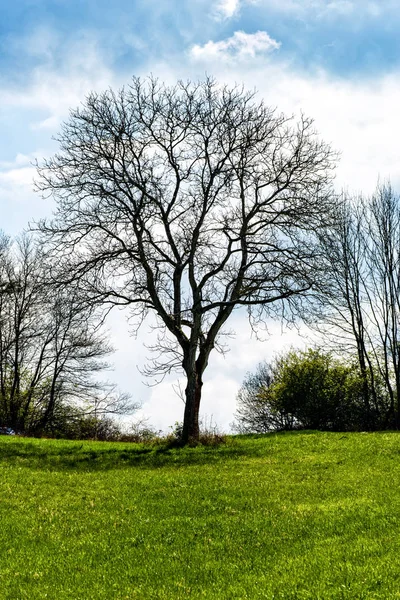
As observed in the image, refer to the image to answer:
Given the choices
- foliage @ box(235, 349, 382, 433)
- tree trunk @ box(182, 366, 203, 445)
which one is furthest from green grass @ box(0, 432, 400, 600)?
foliage @ box(235, 349, 382, 433)

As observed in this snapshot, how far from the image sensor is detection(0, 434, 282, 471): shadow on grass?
15.8 meters

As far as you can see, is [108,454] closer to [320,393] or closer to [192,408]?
[192,408]

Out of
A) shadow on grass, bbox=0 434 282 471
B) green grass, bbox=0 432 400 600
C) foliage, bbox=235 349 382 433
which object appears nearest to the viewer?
green grass, bbox=0 432 400 600

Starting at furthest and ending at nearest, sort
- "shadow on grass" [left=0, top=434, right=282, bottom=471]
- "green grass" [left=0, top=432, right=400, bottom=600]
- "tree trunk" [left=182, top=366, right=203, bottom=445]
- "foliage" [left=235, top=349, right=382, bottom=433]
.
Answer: "foliage" [left=235, top=349, right=382, bottom=433], "tree trunk" [left=182, top=366, right=203, bottom=445], "shadow on grass" [left=0, top=434, right=282, bottom=471], "green grass" [left=0, top=432, right=400, bottom=600]

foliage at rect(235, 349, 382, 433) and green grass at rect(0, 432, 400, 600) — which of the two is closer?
green grass at rect(0, 432, 400, 600)

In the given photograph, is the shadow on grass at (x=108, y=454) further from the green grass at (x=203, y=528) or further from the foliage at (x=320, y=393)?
the foliage at (x=320, y=393)

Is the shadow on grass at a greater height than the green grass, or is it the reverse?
the shadow on grass

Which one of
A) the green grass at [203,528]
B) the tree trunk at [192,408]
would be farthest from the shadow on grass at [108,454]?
the tree trunk at [192,408]

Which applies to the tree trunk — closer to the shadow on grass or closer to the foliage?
the shadow on grass

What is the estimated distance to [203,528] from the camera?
914 centimetres

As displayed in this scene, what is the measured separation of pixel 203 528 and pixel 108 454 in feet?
31.4

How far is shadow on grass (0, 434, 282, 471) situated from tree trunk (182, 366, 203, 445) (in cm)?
93

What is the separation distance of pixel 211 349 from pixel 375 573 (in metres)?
15.3

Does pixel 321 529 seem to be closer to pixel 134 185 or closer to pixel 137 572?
pixel 137 572
